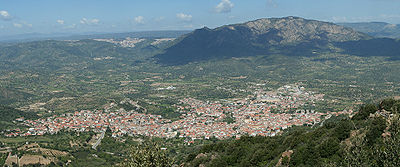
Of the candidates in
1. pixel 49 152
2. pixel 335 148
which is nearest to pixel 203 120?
pixel 49 152

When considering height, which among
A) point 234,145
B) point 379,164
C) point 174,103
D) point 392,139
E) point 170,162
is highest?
point 392,139

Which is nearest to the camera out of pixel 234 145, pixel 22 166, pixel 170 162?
pixel 170 162

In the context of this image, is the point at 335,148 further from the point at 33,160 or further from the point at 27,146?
the point at 27,146

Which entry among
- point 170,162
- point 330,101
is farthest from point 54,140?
point 330,101

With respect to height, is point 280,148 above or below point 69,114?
above

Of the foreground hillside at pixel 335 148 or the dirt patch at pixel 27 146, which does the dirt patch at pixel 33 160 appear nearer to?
the dirt patch at pixel 27 146

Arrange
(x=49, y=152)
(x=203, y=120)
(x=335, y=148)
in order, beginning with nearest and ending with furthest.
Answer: (x=335, y=148) → (x=49, y=152) → (x=203, y=120)

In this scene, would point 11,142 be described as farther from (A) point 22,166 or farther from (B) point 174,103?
(B) point 174,103

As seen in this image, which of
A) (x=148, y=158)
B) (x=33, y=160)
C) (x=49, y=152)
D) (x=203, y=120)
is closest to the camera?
(x=148, y=158)

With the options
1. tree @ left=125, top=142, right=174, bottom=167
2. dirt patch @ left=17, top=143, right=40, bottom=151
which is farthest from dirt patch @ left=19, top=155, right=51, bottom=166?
tree @ left=125, top=142, right=174, bottom=167
